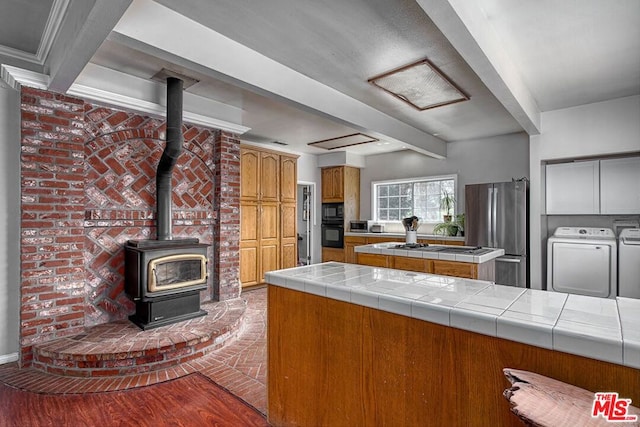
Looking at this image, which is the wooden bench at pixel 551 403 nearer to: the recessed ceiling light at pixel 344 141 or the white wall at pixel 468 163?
the recessed ceiling light at pixel 344 141

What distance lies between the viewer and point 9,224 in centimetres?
283

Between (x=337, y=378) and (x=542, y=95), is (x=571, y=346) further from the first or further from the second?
(x=542, y=95)

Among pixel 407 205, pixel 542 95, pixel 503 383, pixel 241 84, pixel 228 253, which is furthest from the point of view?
pixel 407 205

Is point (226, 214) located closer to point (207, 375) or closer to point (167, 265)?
point (167, 265)

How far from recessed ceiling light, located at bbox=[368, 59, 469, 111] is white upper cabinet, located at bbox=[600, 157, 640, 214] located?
2118 millimetres

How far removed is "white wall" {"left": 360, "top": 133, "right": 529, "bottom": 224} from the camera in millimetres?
5293

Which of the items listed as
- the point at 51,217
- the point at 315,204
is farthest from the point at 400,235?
the point at 51,217

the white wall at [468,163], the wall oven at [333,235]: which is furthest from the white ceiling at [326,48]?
the wall oven at [333,235]

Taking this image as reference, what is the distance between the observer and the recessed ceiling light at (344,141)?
5481 mm

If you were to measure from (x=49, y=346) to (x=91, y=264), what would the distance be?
78 cm

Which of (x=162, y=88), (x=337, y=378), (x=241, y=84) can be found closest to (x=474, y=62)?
(x=241, y=84)

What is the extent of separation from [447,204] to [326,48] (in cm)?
418

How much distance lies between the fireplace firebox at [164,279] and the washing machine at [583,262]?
433 centimetres

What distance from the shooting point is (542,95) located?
3768 mm
